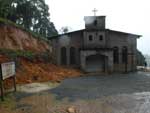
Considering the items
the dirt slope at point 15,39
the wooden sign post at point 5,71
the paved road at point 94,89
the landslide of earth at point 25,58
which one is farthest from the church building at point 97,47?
the wooden sign post at point 5,71

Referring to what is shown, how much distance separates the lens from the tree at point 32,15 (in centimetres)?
5310

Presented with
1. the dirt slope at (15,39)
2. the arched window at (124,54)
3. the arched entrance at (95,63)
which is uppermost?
the dirt slope at (15,39)

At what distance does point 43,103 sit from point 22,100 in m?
1.47

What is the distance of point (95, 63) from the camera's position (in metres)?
32.5

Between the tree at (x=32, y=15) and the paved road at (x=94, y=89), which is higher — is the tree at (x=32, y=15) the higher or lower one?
the higher one

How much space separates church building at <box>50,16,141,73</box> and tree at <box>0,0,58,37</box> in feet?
62.2

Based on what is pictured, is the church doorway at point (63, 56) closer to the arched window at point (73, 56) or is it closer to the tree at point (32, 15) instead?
the arched window at point (73, 56)

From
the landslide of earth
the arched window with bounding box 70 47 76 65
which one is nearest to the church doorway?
the arched window with bounding box 70 47 76 65

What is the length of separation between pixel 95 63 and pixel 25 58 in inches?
378

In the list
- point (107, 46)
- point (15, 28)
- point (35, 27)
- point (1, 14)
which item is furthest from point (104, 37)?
point (35, 27)

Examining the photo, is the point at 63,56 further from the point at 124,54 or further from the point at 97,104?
the point at 97,104

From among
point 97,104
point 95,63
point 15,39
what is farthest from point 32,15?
point 97,104

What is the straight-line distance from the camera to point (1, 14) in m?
36.4

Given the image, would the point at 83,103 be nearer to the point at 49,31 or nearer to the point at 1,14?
the point at 1,14
